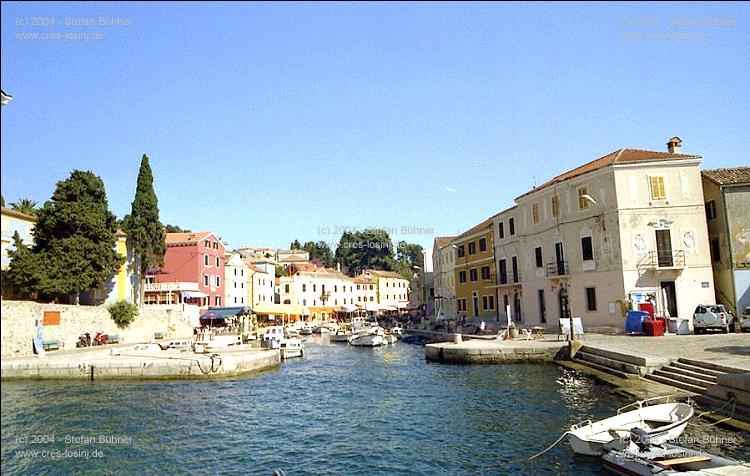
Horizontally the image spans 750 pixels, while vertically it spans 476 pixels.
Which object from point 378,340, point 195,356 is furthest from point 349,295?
point 195,356

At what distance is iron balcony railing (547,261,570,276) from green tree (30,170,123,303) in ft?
107

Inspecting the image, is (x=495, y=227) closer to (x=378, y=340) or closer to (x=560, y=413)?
(x=378, y=340)

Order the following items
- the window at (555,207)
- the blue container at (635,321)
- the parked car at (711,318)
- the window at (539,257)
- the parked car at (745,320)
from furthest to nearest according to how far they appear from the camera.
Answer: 1. the window at (539,257)
2. the window at (555,207)
3. the blue container at (635,321)
4. the parked car at (711,318)
5. the parked car at (745,320)

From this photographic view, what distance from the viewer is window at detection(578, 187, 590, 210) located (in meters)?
34.5

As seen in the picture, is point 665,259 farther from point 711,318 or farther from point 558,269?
point 558,269

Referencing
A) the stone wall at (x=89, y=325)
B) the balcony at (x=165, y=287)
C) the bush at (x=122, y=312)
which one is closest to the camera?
the stone wall at (x=89, y=325)

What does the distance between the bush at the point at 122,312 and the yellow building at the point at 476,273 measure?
99.8ft

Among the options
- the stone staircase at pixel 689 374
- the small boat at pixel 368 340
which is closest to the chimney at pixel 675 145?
the stone staircase at pixel 689 374

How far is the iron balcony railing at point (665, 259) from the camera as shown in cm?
3145

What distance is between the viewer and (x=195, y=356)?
96.7ft

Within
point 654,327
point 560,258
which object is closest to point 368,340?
point 560,258

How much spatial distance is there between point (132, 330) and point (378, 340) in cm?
2060

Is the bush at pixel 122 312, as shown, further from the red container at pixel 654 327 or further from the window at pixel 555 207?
the red container at pixel 654 327

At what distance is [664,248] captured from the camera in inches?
1256
